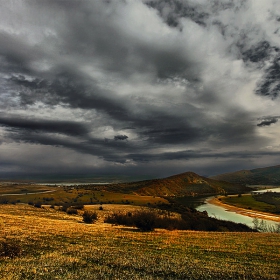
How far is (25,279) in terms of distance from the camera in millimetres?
9422

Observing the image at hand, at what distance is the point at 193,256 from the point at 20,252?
A: 34.7ft

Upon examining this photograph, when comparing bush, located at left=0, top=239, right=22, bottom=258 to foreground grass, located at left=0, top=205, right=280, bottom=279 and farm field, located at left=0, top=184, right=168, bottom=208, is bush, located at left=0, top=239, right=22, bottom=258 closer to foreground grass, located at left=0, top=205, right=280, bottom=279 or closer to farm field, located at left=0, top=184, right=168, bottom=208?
foreground grass, located at left=0, top=205, right=280, bottom=279

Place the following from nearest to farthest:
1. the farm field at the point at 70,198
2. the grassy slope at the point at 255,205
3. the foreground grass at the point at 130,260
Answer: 1. the foreground grass at the point at 130,260
2. the farm field at the point at 70,198
3. the grassy slope at the point at 255,205

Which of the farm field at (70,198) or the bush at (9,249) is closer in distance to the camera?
the bush at (9,249)

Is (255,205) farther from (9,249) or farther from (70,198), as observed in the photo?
(9,249)

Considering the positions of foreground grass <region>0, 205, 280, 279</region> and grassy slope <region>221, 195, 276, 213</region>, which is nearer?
foreground grass <region>0, 205, 280, 279</region>

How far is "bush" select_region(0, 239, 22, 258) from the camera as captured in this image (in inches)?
502

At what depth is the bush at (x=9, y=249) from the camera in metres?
12.8

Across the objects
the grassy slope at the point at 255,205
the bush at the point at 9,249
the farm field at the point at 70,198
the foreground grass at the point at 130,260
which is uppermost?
the bush at the point at 9,249

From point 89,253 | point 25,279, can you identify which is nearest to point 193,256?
point 89,253

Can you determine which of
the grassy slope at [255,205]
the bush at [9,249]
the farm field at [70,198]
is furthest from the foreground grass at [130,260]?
the grassy slope at [255,205]

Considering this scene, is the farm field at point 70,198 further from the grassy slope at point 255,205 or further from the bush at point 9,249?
the bush at point 9,249

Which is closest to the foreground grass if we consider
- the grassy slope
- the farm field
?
the farm field

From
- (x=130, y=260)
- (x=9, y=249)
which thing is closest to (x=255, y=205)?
(x=130, y=260)
